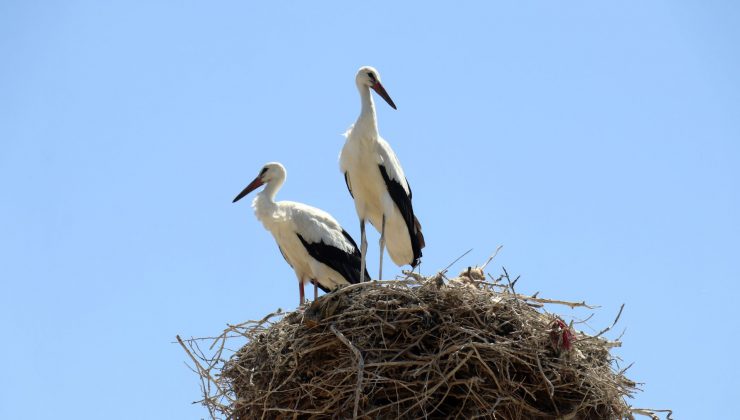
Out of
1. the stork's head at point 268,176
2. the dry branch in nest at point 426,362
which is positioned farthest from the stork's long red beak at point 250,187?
the dry branch in nest at point 426,362

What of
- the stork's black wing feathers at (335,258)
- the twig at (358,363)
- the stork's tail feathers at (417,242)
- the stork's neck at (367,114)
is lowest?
the twig at (358,363)

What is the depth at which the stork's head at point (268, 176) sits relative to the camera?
12508 mm

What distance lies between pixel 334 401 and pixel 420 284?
99 centimetres

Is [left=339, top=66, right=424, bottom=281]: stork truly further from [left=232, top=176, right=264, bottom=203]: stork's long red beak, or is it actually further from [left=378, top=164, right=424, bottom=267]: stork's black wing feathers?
[left=232, top=176, right=264, bottom=203]: stork's long red beak

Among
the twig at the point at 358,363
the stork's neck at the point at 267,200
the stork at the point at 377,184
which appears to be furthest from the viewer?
the stork's neck at the point at 267,200

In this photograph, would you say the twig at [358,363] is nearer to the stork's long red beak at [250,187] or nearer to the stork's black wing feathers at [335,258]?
the stork's black wing feathers at [335,258]

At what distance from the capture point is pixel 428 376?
26.2 ft

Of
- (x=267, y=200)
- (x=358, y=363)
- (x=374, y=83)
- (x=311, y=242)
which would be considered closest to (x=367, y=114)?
(x=374, y=83)

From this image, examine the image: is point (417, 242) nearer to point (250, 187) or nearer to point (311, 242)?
point (311, 242)

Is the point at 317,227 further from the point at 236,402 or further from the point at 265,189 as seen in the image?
the point at 236,402

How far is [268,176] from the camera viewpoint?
41.2ft

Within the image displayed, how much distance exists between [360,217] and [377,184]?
16.1 inches

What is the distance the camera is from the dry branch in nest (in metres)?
8.05

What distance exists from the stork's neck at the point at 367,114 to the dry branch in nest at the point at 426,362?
7.26 feet
